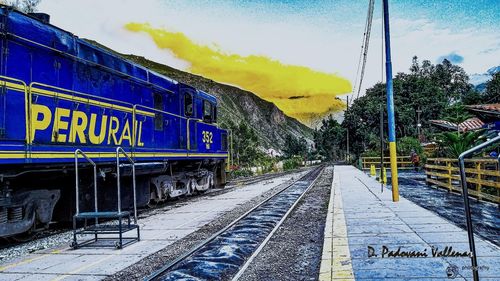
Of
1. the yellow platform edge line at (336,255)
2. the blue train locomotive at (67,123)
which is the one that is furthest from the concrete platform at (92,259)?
the yellow platform edge line at (336,255)

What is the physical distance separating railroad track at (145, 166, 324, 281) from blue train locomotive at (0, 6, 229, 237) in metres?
3.07

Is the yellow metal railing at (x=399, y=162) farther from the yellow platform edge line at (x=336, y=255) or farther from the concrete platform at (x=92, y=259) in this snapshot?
the concrete platform at (x=92, y=259)

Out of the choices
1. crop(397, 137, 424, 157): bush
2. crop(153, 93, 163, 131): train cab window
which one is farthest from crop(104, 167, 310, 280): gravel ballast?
crop(397, 137, 424, 157): bush

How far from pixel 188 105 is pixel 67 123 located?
6.55 metres

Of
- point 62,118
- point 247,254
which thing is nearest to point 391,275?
point 247,254

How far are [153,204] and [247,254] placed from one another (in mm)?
7961

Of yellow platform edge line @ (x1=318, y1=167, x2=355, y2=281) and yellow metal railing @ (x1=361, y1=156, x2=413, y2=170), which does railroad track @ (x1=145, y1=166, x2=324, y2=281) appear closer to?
A: yellow platform edge line @ (x1=318, y1=167, x2=355, y2=281)

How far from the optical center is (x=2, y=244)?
7324 mm

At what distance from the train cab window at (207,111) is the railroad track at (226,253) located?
6.88 m

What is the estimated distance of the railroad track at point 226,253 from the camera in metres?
4.97

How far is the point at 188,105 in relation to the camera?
46.5 ft

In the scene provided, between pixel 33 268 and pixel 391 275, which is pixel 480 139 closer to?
pixel 391 275

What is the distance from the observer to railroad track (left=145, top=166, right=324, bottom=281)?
Answer: 16.3 feet

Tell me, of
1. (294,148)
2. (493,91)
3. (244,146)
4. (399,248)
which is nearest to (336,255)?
(399,248)
